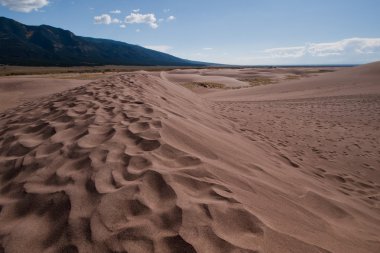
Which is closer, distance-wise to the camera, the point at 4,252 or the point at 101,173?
the point at 4,252

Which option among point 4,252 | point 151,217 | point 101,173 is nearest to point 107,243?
point 151,217

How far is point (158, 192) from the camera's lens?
244 centimetres

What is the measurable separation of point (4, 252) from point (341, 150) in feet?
18.9

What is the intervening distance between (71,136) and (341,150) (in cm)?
494

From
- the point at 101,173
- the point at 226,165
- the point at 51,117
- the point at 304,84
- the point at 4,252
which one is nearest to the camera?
the point at 4,252

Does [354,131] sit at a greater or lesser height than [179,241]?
lesser

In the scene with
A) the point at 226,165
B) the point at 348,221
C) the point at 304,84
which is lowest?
the point at 304,84

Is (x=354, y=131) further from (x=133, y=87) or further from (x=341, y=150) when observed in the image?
(x=133, y=87)

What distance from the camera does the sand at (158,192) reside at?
2.00m

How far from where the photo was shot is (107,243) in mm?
1911

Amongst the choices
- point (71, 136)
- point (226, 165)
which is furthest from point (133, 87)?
point (226, 165)

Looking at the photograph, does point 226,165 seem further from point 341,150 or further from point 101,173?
point 341,150

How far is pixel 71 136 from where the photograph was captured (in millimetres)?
3615

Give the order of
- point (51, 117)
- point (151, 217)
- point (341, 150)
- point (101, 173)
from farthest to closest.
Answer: point (341, 150)
point (51, 117)
point (101, 173)
point (151, 217)
